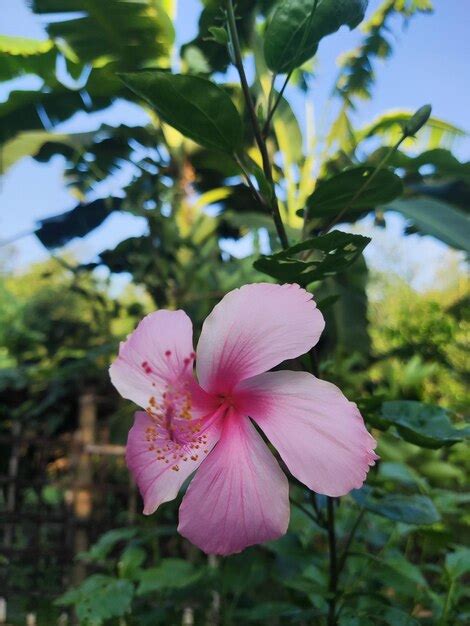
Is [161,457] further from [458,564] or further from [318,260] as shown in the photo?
[458,564]

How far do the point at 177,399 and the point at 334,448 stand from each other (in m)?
0.16

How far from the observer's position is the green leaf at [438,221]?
1.12 metres

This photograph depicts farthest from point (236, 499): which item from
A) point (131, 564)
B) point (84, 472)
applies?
point (84, 472)

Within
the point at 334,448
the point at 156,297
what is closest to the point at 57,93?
the point at 156,297

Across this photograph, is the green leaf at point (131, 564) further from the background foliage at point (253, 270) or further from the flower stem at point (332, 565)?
the flower stem at point (332, 565)

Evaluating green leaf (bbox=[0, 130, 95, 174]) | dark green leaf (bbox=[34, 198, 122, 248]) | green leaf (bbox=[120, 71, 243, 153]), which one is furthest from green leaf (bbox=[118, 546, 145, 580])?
green leaf (bbox=[0, 130, 95, 174])

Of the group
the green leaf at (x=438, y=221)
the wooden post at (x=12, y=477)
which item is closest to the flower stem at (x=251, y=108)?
the green leaf at (x=438, y=221)

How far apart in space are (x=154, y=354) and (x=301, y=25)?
36 cm

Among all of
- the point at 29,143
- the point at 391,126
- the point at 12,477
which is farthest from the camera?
the point at 12,477

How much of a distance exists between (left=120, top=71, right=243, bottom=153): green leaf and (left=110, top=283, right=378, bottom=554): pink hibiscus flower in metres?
0.19

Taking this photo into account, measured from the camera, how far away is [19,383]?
3029 mm

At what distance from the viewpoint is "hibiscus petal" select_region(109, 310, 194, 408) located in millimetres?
539

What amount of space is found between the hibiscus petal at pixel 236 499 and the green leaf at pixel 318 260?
0.15 meters

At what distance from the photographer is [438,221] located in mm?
1239
